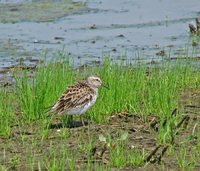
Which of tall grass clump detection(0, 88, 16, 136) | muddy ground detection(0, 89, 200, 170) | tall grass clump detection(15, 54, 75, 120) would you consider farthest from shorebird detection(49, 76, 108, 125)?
tall grass clump detection(0, 88, 16, 136)

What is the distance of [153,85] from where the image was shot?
11.3 m

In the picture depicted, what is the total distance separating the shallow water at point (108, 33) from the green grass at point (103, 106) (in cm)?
319

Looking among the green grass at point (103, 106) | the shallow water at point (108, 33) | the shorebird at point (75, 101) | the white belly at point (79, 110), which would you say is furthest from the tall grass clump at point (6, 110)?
the shallow water at point (108, 33)

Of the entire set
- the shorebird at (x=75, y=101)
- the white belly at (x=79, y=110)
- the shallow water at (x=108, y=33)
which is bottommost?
the shallow water at (x=108, y=33)

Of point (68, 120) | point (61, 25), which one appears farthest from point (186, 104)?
point (61, 25)

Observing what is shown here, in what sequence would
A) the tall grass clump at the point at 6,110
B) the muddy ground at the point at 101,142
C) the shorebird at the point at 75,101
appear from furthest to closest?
1. the shorebird at the point at 75,101
2. the tall grass clump at the point at 6,110
3. the muddy ground at the point at 101,142

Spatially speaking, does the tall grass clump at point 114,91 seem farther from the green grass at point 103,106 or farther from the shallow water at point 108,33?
the shallow water at point 108,33

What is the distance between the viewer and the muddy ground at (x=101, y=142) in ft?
28.1

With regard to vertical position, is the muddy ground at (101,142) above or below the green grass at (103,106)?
below

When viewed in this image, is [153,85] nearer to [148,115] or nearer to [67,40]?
[148,115]

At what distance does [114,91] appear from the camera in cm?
1084

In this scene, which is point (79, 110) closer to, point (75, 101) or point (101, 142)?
point (75, 101)

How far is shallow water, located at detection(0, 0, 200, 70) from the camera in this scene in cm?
1647

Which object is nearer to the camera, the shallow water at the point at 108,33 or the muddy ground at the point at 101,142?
the muddy ground at the point at 101,142
